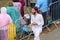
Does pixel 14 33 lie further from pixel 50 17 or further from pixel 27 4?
pixel 27 4

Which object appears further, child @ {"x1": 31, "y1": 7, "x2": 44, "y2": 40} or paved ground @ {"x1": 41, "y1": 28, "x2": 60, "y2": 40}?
paved ground @ {"x1": 41, "y1": 28, "x2": 60, "y2": 40}

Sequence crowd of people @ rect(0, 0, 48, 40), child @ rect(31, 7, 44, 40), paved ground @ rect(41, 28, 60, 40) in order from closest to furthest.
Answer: crowd of people @ rect(0, 0, 48, 40)
child @ rect(31, 7, 44, 40)
paved ground @ rect(41, 28, 60, 40)

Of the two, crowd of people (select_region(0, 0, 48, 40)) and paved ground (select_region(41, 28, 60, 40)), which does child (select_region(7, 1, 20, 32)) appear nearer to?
crowd of people (select_region(0, 0, 48, 40))

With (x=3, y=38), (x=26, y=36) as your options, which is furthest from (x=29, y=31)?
(x=3, y=38)

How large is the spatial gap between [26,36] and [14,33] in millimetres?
1576

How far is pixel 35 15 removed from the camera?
10516 mm

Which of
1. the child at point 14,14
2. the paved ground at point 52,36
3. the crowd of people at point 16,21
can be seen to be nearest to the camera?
the crowd of people at point 16,21

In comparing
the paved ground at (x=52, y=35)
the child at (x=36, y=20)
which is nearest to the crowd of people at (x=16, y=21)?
the child at (x=36, y=20)

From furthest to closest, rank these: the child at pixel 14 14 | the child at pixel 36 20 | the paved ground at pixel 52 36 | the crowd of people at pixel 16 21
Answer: the paved ground at pixel 52 36 → the child at pixel 14 14 → the child at pixel 36 20 → the crowd of people at pixel 16 21

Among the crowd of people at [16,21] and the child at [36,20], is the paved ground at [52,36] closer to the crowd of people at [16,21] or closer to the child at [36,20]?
the crowd of people at [16,21]

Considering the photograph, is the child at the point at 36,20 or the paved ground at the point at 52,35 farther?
the paved ground at the point at 52,35

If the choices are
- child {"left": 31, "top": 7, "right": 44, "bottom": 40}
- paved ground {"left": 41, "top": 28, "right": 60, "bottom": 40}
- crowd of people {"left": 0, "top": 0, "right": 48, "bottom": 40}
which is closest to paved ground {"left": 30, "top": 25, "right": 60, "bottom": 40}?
paved ground {"left": 41, "top": 28, "right": 60, "bottom": 40}

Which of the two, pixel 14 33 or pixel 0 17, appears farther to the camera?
pixel 14 33

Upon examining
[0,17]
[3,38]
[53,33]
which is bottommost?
[53,33]
